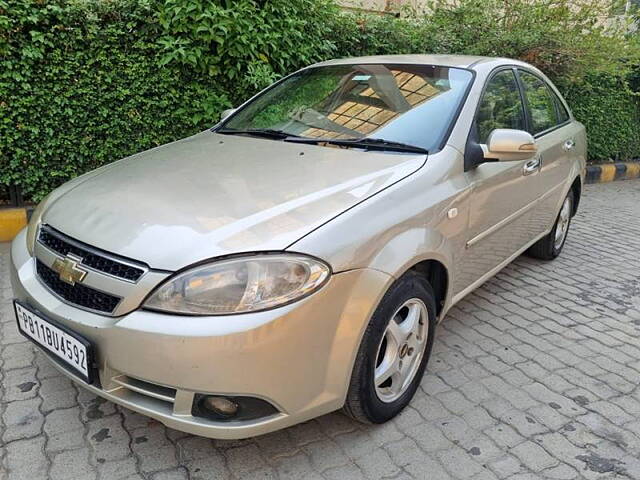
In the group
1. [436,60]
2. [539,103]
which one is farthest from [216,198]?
[539,103]

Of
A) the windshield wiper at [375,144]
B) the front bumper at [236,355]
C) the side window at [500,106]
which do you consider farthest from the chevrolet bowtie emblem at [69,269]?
the side window at [500,106]

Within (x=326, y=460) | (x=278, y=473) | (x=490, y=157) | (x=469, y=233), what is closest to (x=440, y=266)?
(x=469, y=233)

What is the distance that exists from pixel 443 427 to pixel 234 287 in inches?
48.1

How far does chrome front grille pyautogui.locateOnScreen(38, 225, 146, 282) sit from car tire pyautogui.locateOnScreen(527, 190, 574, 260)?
3419 millimetres

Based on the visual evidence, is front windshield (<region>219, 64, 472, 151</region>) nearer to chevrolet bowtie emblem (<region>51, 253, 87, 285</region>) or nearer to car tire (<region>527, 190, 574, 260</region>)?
chevrolet bowtie emblem (<region>51, 253, 87, 285</region>)

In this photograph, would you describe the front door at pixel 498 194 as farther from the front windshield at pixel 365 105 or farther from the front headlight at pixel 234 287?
the front headlight at pixel 234 287

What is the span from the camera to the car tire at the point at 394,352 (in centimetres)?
203

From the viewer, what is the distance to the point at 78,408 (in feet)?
7.61

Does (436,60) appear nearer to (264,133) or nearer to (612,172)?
(264,133)

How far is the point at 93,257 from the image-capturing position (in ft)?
6.17

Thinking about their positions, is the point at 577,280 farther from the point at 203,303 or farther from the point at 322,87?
the point at 203,303

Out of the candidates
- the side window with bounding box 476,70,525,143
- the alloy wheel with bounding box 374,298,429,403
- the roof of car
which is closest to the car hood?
the alloy wheel with bounding box 374,298,429,403

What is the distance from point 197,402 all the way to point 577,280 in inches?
133

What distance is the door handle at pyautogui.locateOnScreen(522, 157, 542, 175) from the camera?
3.22m
